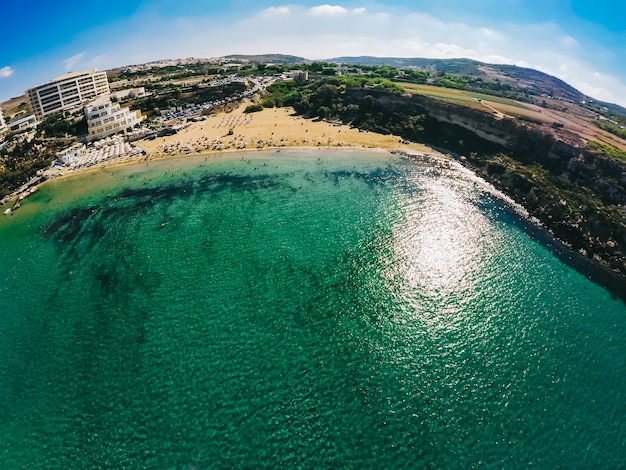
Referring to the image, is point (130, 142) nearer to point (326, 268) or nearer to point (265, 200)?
point (265, 200)

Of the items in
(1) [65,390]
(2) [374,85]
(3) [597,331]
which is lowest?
(1) [65,390]

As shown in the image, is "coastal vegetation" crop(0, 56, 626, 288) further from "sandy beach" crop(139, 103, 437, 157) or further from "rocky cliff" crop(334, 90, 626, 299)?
"sandy beach" crop(139, 103, 437, 157)

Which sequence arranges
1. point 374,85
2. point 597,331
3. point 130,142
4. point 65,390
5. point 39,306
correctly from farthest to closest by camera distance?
point 374,85, point 130,142, point 39,306, point 597,331, point 65,390

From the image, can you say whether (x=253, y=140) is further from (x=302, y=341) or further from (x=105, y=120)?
(x=302, y=341)

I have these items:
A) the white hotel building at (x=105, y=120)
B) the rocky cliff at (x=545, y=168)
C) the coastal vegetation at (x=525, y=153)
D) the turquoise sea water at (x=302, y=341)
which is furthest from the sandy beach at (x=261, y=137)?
A: the turquoise sea water at (x=302, y=341)

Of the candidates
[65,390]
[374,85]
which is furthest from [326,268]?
[374,85]

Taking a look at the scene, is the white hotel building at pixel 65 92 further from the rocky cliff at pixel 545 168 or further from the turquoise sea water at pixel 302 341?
the rocky cliff at pixel 545 168

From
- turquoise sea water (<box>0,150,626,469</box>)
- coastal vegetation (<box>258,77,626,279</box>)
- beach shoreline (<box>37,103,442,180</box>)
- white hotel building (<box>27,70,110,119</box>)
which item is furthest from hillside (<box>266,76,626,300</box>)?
white hotel building (<box>27,70,110,119</box>)

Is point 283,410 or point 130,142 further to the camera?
point 130,142
